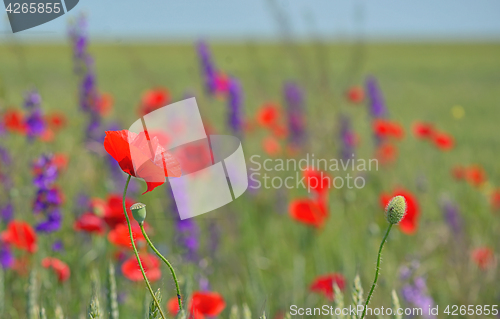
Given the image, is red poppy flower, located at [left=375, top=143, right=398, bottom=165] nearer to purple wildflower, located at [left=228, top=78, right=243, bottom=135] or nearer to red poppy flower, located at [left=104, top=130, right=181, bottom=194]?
purple wildflower, located at [left=228, top=78, right=243, bottom=135]

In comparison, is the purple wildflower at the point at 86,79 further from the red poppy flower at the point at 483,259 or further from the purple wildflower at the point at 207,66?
the red poppy flower at the point at 483,259

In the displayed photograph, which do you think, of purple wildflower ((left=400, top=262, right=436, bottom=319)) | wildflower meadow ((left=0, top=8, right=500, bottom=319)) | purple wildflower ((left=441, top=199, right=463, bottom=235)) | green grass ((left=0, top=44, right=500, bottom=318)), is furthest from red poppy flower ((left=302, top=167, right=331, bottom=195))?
purple wildflower ((left=441, top=199, right=463, bottom=235))

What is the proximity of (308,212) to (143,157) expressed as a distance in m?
1.03

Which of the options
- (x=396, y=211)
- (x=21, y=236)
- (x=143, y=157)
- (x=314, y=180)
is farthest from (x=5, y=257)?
(x=396, y=211)

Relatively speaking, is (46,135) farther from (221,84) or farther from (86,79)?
(221,84)

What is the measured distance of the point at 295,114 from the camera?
9.64 ft

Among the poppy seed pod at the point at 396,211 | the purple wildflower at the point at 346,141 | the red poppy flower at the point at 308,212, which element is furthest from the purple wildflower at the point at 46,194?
the purple wildflower at the point at 346,141

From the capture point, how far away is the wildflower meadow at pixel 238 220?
1.19 m

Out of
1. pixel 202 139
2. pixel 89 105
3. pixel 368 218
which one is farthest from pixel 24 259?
pixel 368 218

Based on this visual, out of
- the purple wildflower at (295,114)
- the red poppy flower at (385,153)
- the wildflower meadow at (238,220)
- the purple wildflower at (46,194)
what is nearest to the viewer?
the wildflower meadow at (238,220)

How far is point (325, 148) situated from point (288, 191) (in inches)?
28.6

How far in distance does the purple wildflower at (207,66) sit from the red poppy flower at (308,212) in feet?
2.92

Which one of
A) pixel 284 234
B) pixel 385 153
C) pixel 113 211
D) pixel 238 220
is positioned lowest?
pixel 284 234

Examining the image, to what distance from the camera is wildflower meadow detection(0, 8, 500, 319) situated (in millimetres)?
1186
